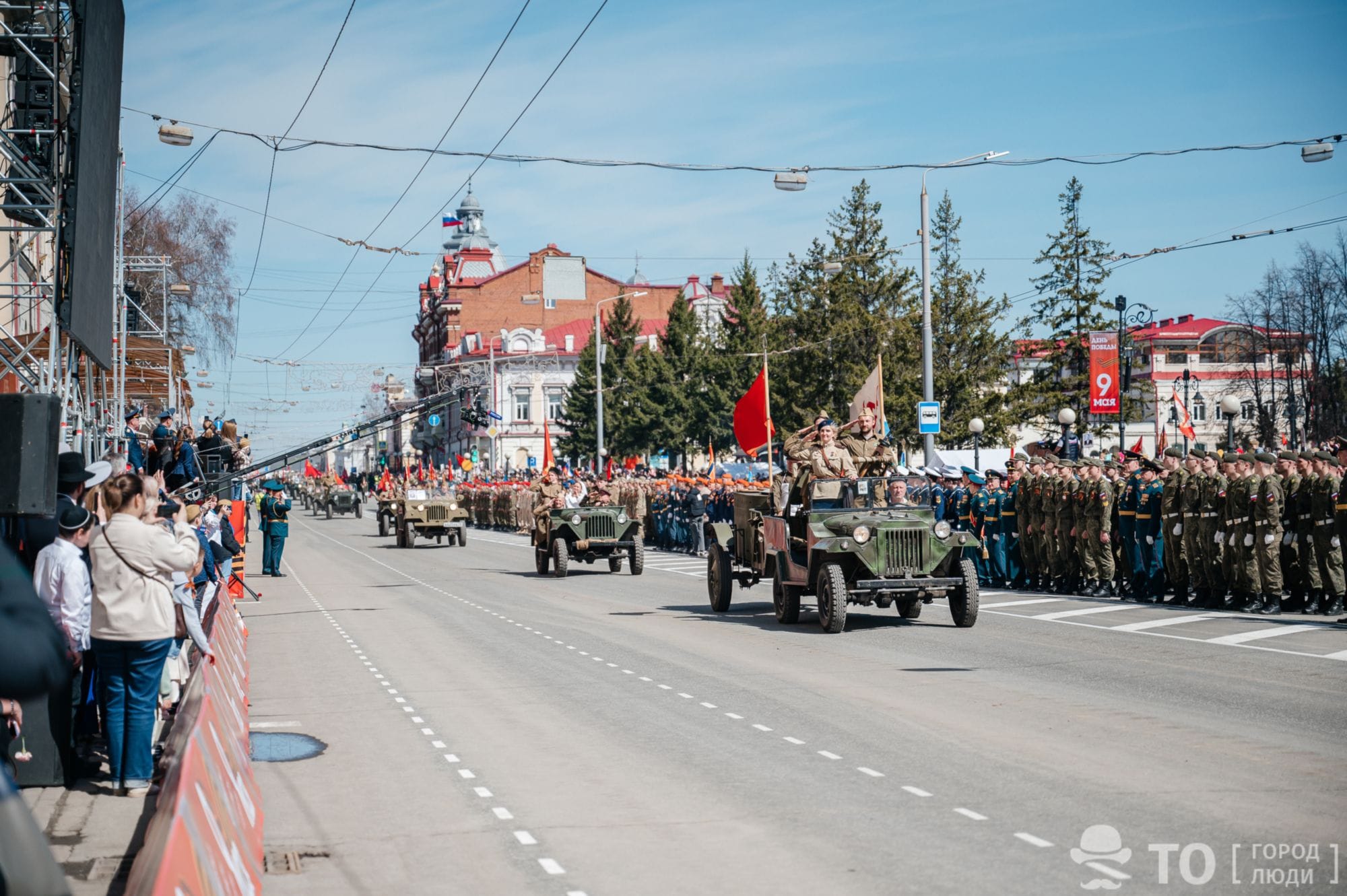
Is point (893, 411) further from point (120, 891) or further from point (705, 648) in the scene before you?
point (120, 891)

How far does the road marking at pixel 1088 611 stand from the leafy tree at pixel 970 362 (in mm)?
35012

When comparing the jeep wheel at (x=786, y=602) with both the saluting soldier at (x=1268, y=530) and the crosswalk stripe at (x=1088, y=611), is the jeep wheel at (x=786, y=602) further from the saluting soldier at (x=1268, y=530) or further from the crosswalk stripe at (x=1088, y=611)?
the saluting soldier at (x=1268, y=530)

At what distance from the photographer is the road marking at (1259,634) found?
Answer: 1494cm

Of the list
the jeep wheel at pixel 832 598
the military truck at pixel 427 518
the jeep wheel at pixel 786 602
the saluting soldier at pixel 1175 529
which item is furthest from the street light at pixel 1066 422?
the military truck at pixel 427 518

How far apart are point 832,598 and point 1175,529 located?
20.2 ft

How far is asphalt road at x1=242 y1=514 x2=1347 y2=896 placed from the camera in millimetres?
6445

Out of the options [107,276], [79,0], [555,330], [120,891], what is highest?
[555,330]

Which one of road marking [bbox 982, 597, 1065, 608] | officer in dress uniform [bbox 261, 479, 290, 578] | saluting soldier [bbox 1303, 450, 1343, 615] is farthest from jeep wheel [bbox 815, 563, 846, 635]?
officer in dress uniform [bbox 261, 479, 290, 578]

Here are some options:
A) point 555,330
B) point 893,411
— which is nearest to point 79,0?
point 893,411

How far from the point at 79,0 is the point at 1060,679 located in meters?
10.9

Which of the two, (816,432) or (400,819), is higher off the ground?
(816,432)

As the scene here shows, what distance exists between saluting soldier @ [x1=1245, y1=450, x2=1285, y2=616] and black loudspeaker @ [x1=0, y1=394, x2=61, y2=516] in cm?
1453

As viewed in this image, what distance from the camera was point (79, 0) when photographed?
1287 centimetres

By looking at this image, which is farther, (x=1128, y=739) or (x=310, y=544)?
(x=310, y=544)
